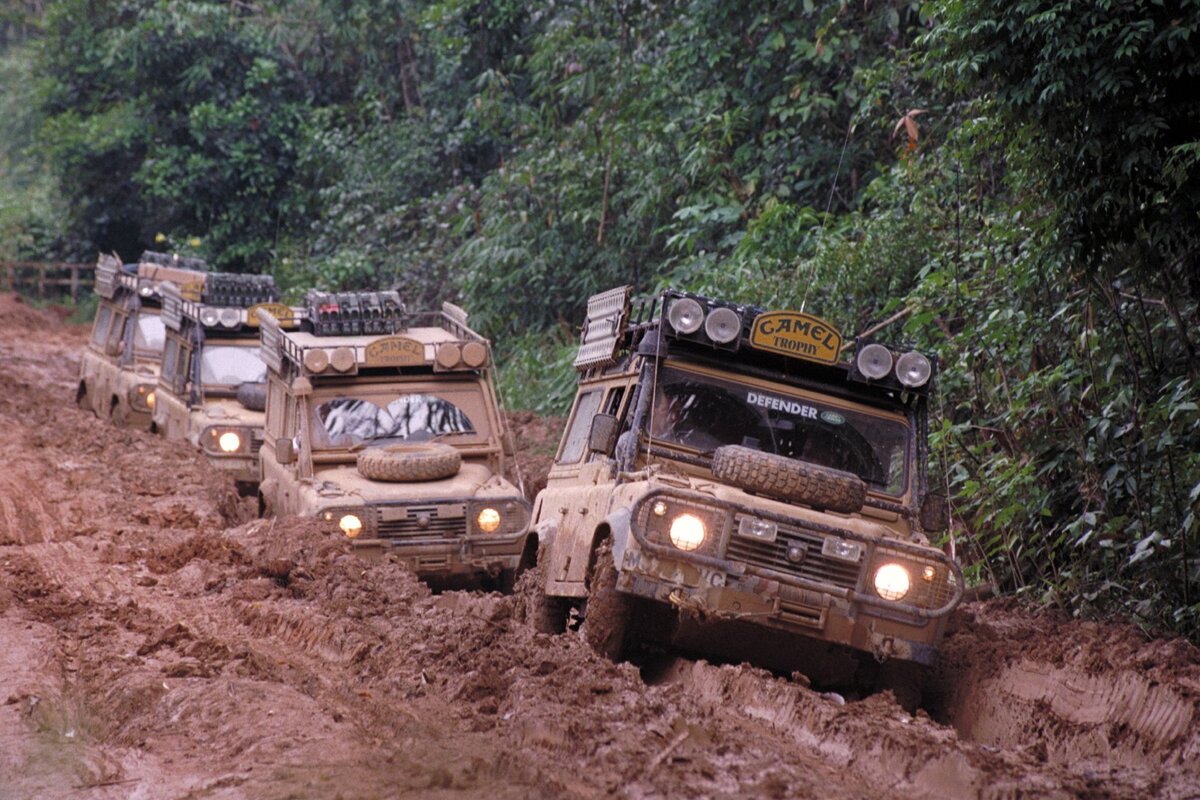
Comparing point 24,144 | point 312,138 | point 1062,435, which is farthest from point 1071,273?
point 24,144

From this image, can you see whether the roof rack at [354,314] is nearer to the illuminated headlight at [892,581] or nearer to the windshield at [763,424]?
the windshield at [763,424]

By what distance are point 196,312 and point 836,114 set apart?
8.20 metres

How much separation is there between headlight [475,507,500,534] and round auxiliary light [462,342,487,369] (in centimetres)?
162

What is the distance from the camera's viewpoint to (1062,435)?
10.2 m

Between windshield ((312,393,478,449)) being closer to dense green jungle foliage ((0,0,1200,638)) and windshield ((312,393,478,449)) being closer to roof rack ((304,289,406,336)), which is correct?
roof rack ((304,289,406,336))

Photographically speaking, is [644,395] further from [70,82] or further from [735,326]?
[70,82]

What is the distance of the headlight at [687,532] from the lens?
7633 mm

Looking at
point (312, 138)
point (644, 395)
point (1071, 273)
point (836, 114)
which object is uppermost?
point (312, 138)

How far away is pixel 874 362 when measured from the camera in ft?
28.9

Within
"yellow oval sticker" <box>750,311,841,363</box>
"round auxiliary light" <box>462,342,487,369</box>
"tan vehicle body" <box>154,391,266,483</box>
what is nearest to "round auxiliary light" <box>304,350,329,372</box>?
"round auxiliary light" <box>462,342,487,369</box>

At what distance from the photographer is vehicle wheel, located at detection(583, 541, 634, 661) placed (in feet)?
25.9

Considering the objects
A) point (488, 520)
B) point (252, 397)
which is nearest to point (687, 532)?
point (488, 520)

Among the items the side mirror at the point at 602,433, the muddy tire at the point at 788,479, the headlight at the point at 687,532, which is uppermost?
the side mirror at the point at 602,433

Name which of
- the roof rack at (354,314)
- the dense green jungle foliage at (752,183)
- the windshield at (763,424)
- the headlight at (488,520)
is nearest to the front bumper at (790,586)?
the windshield at (763,424)
